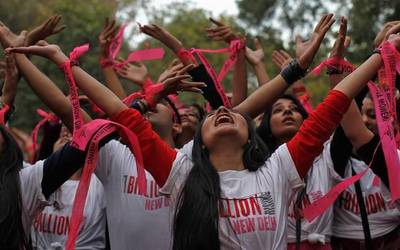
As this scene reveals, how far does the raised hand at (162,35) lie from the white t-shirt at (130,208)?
3.09 feet

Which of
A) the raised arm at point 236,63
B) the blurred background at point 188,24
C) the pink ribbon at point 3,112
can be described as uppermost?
the blurred background at point 188,24

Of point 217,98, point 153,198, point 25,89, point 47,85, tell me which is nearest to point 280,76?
point 217,98

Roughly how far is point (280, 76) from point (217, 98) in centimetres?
58

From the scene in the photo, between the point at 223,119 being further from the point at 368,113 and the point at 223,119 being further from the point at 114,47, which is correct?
the point at 114,47

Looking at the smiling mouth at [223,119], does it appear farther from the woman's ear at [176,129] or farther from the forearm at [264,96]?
the woman's ear at [176,129]

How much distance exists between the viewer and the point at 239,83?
16.4 ft

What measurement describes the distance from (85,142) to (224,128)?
0.73 metres

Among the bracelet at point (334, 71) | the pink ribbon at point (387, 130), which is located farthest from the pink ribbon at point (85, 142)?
the bracelet at point (334, 71)

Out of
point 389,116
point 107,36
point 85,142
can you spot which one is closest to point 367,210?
point 389,116

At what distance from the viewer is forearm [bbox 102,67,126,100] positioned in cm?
500

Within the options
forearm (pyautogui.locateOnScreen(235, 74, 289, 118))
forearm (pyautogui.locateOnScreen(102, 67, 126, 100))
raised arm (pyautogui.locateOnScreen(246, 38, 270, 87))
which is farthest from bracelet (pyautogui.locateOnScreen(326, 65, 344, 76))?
forearm (pyautogui.locateOnScreen(102, 67, 126, 100))

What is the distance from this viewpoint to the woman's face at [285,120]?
4895 mm

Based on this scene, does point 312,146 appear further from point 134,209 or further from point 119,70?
point 119,70

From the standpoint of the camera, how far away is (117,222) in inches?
158
